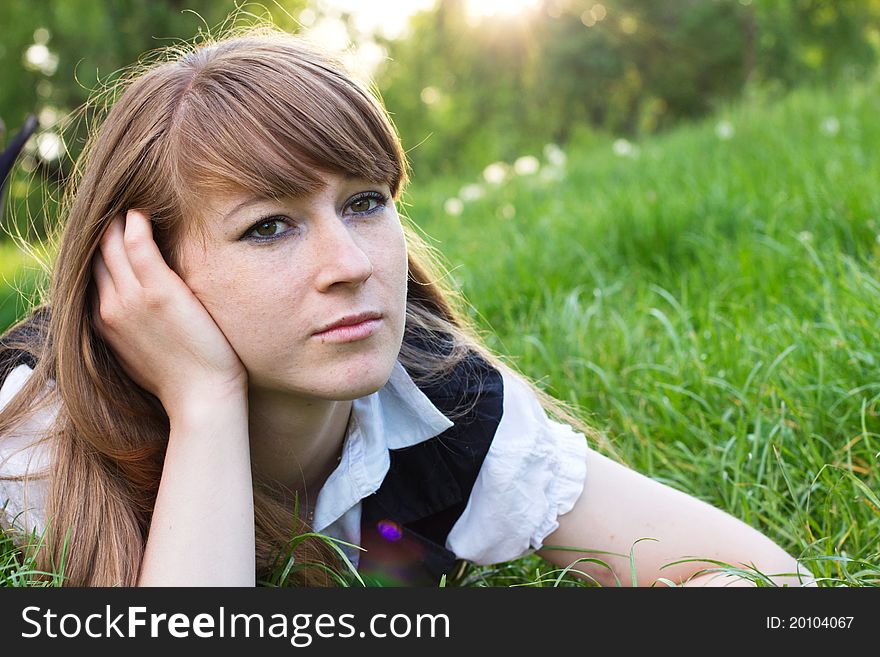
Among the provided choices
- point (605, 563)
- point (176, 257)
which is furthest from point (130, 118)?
point (605, 563)

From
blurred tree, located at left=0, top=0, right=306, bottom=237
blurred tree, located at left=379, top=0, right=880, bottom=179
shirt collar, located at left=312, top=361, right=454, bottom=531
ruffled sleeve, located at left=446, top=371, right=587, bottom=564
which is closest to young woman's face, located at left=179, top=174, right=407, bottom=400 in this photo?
shirt collar, located at left=312, top=361, right=454, bottom=531

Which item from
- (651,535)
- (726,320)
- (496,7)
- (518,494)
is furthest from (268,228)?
(496,7)

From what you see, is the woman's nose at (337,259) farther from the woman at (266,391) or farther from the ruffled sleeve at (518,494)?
the ruffled sleeve at (518,494)

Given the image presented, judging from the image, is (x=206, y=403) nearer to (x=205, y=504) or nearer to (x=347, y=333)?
(x=205, y=504)

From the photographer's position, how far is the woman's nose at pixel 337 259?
1514mm

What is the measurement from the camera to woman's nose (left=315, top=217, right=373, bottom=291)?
1.51 meters

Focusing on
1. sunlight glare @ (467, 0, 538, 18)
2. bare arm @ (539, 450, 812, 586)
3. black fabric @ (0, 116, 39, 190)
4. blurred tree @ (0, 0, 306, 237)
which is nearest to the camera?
bare arm @ (539, 450, 812, 586)

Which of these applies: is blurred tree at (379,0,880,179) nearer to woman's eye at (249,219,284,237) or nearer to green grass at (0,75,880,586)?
green grass at (0,75,880,586)

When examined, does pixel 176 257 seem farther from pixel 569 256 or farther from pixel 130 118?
pixel 569 256

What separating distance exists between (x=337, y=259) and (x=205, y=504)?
1.56ft

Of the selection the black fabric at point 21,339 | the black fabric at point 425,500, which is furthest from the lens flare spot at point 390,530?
the black fabric at point 21,339

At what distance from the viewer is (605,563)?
75.3 inches

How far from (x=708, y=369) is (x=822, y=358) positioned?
0.31 meters

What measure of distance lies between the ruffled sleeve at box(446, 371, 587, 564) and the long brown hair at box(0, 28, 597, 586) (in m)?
0.33
